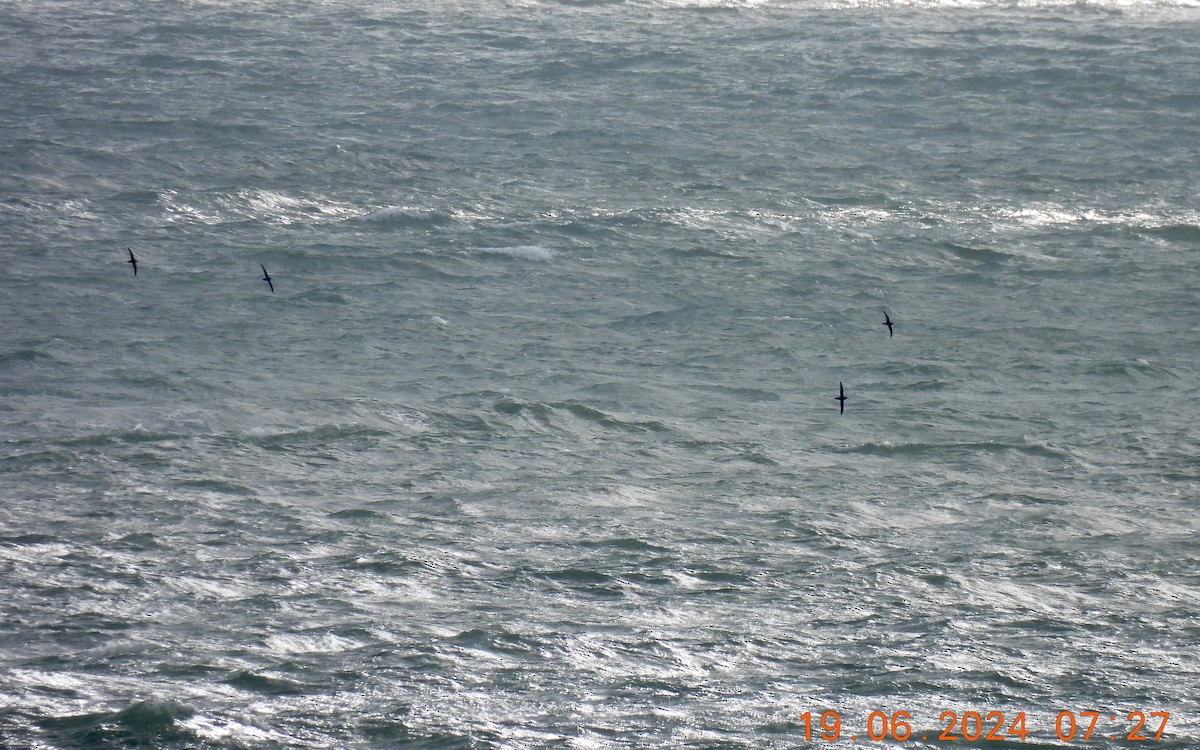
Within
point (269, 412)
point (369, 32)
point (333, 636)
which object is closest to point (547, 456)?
point (269, 412)

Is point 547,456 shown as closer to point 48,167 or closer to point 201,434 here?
point 201,434

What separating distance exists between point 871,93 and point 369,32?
22.2 m

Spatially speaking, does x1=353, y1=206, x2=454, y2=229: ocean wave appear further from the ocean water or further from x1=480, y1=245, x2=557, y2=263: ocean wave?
x1=480, y1=245, x2=557, y2=263: ocean wave
